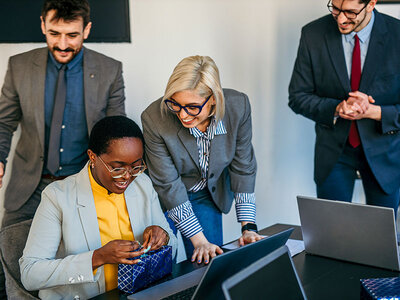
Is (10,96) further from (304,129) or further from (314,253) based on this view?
(304,129)

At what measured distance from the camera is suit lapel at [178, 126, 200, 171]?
2312 millimetres

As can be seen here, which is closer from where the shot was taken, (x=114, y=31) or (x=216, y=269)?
(x=216, y=269)

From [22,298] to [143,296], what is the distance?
0.50m

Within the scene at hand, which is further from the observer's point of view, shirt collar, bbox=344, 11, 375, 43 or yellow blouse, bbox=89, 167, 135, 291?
shirt collar, bbox=344, 11, 375, 43

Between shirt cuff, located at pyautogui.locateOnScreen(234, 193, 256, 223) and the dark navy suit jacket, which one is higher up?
the dark navy suit jacket

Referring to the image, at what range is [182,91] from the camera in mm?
2096

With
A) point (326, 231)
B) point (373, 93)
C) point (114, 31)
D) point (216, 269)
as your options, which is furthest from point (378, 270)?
point (114, 31)

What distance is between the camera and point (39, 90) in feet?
8.20

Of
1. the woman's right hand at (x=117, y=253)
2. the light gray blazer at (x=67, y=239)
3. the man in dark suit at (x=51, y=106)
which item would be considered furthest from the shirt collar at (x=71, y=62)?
the woman's right hand at (x=117, y=253)

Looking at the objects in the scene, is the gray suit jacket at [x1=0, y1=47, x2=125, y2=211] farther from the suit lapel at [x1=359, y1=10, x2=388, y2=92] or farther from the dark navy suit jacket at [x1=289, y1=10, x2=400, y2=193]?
the suit lapel at [x1=359, y1=10, x2=388, y2=92]

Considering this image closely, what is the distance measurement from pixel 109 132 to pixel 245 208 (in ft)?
2.73

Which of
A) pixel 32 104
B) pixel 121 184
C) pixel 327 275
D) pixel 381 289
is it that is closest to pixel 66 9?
pixel 32 104

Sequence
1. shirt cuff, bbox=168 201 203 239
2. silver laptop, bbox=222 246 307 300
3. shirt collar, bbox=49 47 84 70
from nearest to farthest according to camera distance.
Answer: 1. silver laptop, bbox=222 246 307 300
2. shirt cuff, bbox=168 201 203 239
3. shirt collar, bbox=49 47 84 70

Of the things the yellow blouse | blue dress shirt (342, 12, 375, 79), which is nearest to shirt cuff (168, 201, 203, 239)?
the yellow blouse
